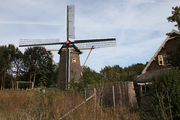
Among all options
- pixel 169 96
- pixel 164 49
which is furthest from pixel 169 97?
pixel 164 49

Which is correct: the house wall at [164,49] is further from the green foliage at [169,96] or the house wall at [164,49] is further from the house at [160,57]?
the green foliage at [169,96]

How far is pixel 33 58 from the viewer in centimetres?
3441

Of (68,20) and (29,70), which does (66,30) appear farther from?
(29,70)

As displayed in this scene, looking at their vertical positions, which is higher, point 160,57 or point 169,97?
point 160,57

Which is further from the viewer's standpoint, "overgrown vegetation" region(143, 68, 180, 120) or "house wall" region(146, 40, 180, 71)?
"house wall" region(146, 40, 180, 71)

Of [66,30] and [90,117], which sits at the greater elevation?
[66,30]

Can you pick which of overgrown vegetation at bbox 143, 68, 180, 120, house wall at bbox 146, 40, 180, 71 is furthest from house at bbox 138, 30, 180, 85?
overgrown vegetation at bbox 143, 68, 180, 120

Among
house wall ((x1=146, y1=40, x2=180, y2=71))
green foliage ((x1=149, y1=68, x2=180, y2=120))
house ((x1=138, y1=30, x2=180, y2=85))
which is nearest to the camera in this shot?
green foliage ((x1=149, y1=68, x2=180, y2=120))

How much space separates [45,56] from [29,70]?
505 centimetres

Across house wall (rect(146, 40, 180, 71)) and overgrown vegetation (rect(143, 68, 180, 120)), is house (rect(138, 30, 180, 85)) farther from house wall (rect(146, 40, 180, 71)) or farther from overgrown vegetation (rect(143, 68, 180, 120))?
overgrown vegetation (rect(143, 68, 180, 120))

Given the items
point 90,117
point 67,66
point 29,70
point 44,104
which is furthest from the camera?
point 29,70

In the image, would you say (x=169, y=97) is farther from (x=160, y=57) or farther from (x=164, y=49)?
(x=164, y=49)

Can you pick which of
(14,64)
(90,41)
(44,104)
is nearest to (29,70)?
(14,64)

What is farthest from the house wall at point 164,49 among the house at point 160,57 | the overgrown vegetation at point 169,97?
the overgrown vegetation at point 169,97
